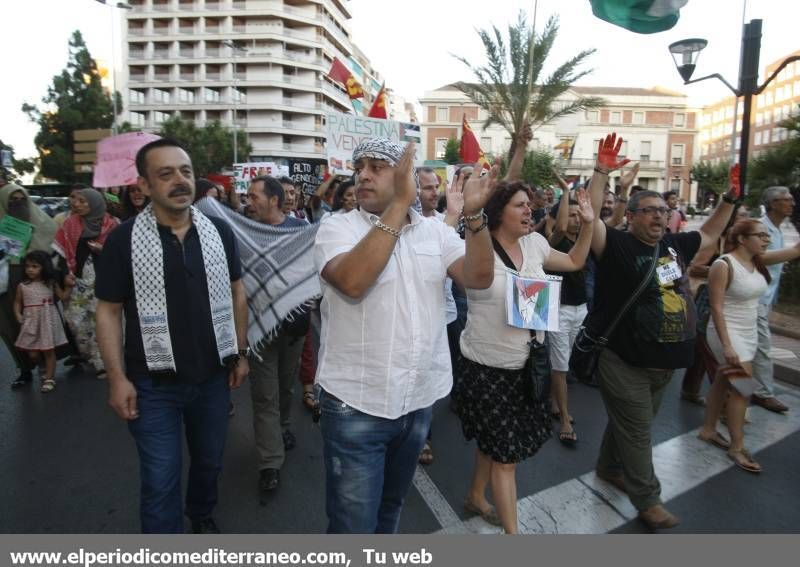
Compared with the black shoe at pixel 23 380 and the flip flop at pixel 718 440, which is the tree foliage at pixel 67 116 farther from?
the flip flop at pixel 718 440

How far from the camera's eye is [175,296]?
2.37 metres

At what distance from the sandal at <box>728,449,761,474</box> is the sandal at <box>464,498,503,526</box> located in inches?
75.8

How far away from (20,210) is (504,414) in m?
5.46

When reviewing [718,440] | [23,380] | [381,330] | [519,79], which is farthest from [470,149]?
[519,79]

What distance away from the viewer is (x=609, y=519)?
10.2 ft

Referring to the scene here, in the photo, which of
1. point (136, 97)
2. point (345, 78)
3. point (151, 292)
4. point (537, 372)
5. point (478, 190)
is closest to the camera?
point (478, 190)

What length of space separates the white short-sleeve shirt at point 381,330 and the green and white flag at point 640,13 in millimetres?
1401

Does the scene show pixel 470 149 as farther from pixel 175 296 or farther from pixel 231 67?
pixel 231 67

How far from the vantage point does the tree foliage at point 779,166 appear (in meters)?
8.50

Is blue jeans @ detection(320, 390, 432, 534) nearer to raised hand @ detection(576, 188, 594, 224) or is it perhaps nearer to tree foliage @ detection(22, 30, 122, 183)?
raised hand @ detection(576, 188, 594, 224)
